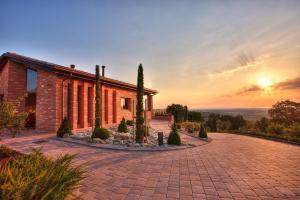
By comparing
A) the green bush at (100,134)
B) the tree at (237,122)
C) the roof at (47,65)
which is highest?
the roof at (47,65)

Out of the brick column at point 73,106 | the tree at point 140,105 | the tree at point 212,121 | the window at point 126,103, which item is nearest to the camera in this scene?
the tree at point 140,105

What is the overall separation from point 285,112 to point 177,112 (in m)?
→ 18.8

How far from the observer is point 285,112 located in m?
31.9

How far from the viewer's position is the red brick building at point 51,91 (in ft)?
42.1

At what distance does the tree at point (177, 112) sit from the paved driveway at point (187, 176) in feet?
58.9

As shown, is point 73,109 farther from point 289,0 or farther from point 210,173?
point 289,0

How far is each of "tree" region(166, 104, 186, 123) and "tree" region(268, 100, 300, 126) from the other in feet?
53.3

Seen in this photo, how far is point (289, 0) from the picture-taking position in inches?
340

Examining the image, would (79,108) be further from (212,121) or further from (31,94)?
(212,121)

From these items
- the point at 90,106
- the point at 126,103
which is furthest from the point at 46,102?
the point at 126,103

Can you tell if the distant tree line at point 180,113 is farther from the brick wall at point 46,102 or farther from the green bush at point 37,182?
the green bush at point 37,182

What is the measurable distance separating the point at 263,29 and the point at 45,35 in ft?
43.0

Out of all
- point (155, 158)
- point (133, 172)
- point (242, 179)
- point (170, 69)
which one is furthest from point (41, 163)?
point (170, 69)

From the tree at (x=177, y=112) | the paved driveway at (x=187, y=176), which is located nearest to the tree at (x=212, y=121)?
the tree at (x=177, y=112)
